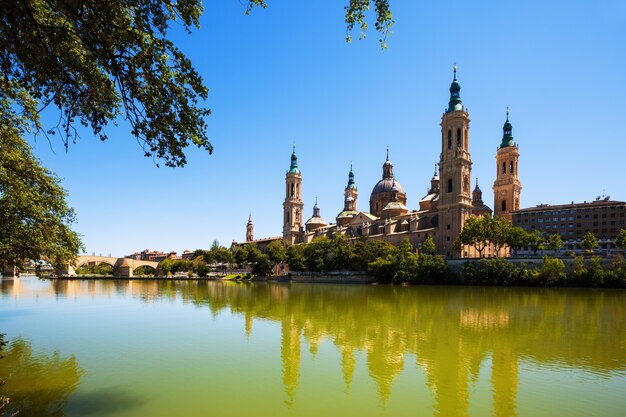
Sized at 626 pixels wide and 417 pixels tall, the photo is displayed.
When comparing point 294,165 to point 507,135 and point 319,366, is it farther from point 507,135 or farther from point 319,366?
point 319,366

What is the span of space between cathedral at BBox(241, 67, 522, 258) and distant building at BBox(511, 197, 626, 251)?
4315mm

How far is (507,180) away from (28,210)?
327ft

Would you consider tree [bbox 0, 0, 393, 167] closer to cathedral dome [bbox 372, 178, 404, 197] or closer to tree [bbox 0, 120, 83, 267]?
tree [bbox 0, 120, 83, 267]

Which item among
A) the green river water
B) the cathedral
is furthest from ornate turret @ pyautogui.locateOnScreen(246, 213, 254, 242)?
the green river water

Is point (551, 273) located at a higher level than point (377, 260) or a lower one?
higher

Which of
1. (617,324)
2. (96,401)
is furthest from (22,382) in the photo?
(617,324)

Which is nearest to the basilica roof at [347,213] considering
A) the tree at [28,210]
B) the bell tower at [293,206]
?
the bell tower at [293,206]

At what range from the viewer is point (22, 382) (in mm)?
12547

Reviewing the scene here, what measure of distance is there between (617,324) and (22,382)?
91.8 feet

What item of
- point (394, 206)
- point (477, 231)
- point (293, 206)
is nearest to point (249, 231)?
point (293, 206)

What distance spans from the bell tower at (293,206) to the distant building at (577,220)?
58.9m

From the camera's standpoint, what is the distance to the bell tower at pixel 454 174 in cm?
7894

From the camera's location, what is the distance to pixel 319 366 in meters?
15.1

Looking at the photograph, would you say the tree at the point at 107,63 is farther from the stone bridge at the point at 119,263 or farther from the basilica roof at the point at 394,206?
the stone bridge at the point at 119,263
